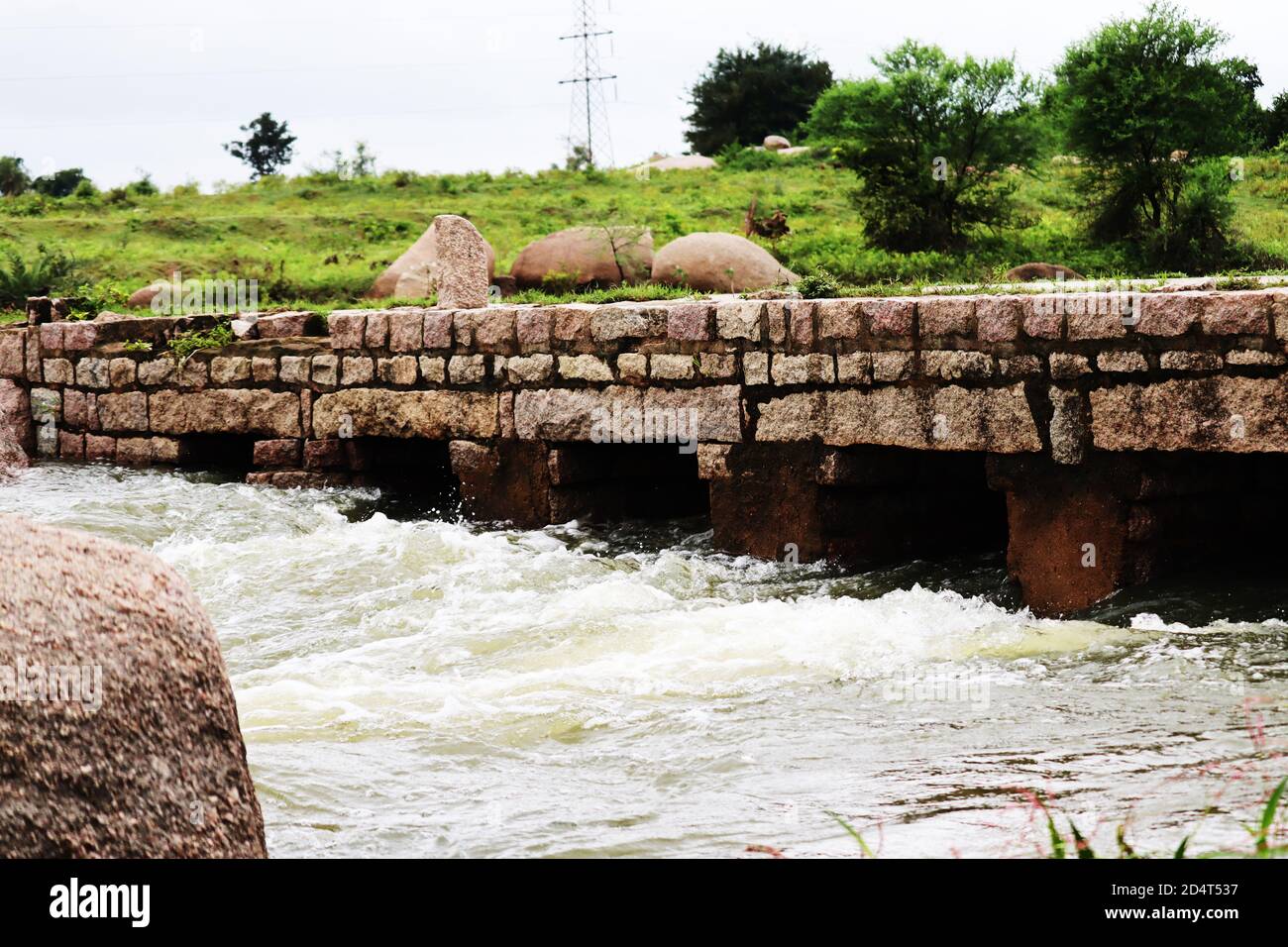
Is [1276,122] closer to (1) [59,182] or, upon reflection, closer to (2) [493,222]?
(2) [493,222]

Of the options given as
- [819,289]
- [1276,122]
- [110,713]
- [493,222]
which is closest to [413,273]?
[819,289]

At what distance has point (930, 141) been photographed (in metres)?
22.2

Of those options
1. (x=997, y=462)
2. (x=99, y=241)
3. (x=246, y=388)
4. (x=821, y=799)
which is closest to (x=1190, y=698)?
(x=821, y=799)

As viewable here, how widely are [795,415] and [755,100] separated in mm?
38845

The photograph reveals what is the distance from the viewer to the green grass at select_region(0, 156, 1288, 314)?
20172 millimetres

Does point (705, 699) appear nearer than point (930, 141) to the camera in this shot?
Yes

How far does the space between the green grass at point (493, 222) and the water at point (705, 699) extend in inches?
261

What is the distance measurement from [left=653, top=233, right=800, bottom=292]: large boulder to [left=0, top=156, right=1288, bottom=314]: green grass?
4.82 ft

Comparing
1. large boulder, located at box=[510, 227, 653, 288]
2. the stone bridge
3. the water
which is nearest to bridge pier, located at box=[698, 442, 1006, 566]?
the stone bridge

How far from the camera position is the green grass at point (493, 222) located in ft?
66.2

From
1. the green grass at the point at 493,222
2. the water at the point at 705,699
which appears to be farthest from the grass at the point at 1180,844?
the green grass at the point at 493,222

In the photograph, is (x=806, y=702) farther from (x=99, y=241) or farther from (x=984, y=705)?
(x=99, y=241)

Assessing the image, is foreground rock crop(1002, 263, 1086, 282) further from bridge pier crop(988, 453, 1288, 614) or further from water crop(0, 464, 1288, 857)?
bridge pier crop(988, 453, 1288, 614)

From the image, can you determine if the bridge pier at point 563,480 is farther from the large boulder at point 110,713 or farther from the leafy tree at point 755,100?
the leafy tree at point 755,100
